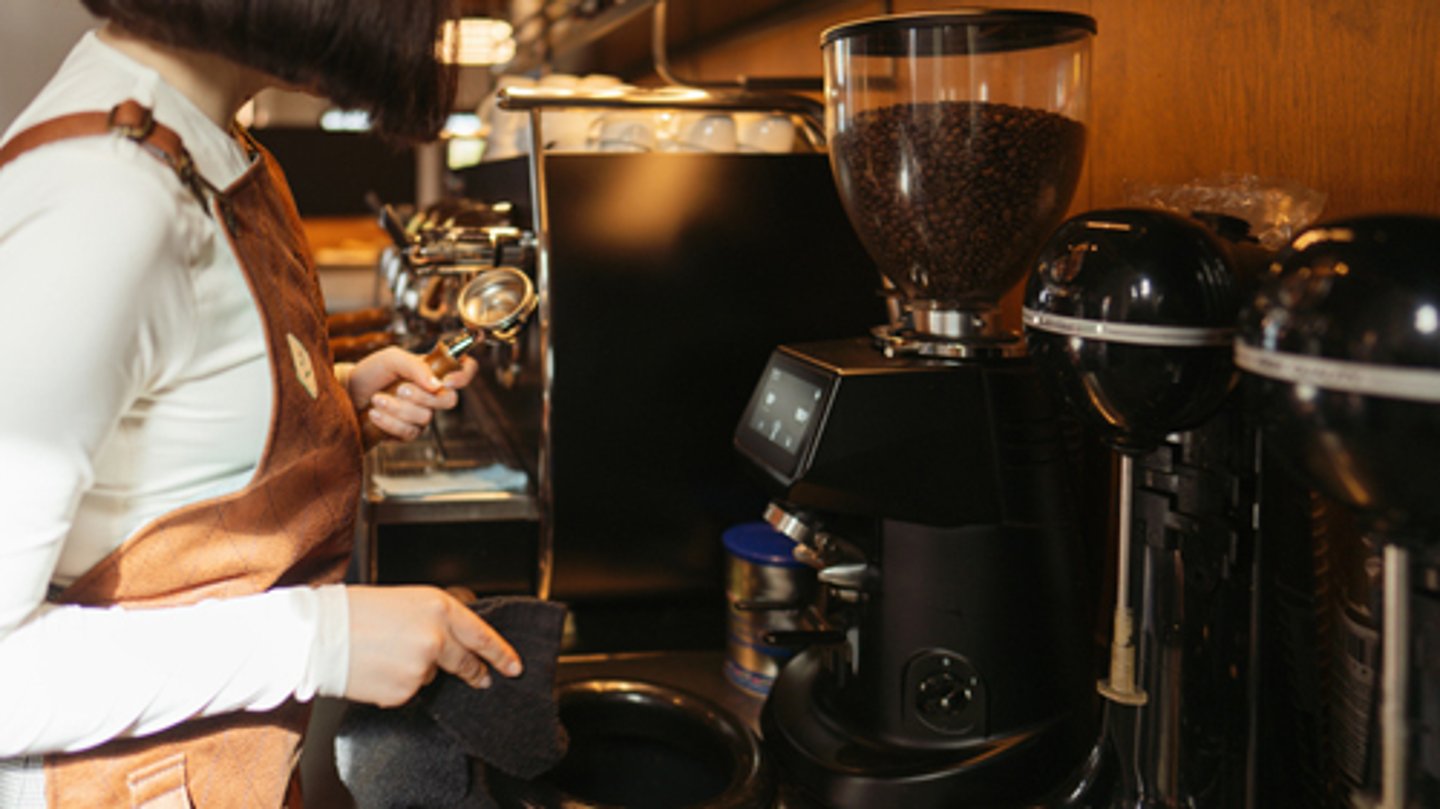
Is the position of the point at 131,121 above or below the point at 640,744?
above

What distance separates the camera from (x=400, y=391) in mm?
992

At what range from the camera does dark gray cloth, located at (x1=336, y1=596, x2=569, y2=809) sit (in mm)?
805

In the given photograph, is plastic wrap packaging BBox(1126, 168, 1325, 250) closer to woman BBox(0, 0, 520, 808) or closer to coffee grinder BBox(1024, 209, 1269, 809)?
coffee grinder BBox(1024, 209, 1269, 809)

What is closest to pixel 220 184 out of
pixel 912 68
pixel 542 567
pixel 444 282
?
pixel 912 68

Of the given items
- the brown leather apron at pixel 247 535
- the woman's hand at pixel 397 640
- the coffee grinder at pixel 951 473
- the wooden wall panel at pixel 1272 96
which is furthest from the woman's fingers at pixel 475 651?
the wooden wall panel at pixel 1272 96

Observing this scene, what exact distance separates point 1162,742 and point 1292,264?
344mm

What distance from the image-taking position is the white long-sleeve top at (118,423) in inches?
21.9

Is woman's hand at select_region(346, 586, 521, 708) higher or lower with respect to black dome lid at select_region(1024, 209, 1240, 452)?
lower

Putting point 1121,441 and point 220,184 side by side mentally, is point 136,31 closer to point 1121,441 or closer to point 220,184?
point 220,184

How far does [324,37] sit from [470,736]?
18.3 inches

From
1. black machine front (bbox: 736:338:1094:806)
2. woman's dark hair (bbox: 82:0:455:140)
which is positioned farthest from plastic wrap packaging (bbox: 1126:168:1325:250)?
woman's dark hair (bbox: 82:0:455:140)

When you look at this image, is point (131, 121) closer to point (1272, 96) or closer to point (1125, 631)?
point (1125, 631)

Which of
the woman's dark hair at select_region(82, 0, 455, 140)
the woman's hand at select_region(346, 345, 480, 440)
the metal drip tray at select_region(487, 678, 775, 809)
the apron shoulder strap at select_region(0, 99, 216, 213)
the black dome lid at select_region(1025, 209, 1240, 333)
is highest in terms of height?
the woman's dark hair at select_region(82, 0, 455, 140)

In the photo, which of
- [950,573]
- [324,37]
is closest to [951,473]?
[950,573]
